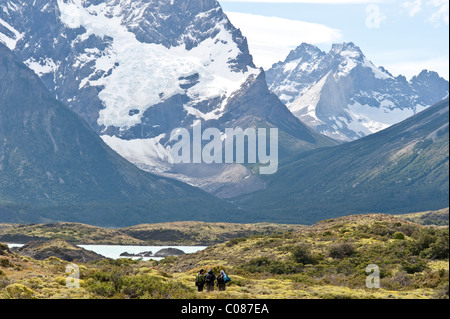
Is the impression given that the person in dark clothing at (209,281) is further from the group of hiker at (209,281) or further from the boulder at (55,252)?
the boulder at (55,252)

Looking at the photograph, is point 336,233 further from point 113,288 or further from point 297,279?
point 113,288

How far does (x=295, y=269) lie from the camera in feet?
316

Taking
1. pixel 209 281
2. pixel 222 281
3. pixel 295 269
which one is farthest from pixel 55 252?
pixel 222 281

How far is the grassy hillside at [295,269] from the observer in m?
69.5

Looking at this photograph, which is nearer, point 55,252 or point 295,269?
point 295,269

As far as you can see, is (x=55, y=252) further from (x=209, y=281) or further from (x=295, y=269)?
(x=209, y=281)

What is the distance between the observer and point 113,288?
69875 millimetres

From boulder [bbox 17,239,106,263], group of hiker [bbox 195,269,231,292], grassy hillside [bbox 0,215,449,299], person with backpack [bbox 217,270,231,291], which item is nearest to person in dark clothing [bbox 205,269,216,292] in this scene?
group of hiker [bbox 195,269,231,292]

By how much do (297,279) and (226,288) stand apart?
13.3 m

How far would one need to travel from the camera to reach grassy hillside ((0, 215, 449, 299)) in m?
69.5

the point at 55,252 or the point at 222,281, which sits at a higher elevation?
the point at 222,281

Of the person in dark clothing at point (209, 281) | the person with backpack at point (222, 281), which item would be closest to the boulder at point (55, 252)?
the person in dark clothing at point (209, 281)
